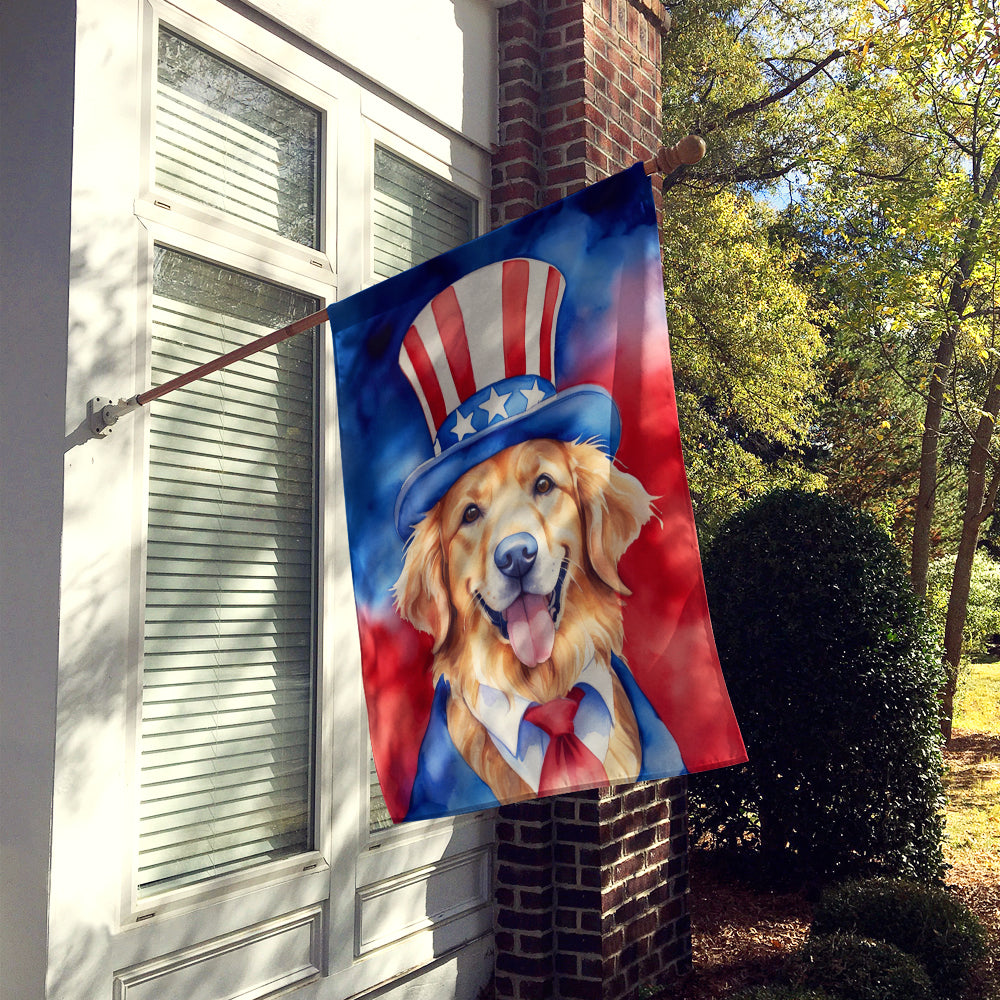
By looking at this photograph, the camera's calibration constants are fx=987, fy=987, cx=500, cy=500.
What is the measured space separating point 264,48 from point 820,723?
4.68 meters

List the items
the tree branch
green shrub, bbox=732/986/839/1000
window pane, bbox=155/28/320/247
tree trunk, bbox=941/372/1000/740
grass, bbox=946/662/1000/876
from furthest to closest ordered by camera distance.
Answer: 1. the tree branch
2. tree trunk, bbox=941/372/1000/740
3. grass, bbox=946/662/1000/876
4. green shrub, bbox=732/986/839/1000
5. window pane, bbox=155/28/320/247

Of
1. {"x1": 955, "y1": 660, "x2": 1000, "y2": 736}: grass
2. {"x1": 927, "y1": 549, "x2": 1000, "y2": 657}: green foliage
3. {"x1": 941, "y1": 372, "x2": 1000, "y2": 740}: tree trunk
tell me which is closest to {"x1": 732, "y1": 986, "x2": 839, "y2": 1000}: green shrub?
{"x1": 941, "y1": 372, "x2": 1000, "y2": 740}: tree trunk

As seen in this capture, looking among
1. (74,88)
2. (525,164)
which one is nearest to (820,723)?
(525,164)

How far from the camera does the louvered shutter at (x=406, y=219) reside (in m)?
4.10

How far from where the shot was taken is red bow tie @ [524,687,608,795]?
2402 millimetres

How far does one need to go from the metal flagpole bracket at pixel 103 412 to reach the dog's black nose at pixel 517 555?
1225mm

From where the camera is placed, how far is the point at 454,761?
2.44m

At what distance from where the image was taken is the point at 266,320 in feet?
11.7

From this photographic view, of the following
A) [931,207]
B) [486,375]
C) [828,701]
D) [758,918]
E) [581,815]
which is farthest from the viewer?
[931,207]

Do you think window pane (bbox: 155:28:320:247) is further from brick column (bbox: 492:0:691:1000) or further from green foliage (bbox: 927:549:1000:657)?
green foliage (bbox: 927:549:1000:657)

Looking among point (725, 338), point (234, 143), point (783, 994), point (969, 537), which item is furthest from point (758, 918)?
point (725, 338)

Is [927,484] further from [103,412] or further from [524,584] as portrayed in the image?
[103,412]

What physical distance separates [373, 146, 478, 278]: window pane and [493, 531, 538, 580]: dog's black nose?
6.15 feet

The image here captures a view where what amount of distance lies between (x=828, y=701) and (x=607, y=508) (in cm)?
400
